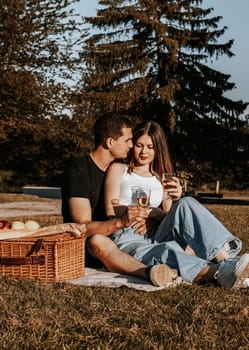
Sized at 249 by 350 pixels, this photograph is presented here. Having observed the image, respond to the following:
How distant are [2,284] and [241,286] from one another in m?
1.87

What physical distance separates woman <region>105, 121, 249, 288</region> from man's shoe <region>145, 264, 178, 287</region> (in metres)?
0.16

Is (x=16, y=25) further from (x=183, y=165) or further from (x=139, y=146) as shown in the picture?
(x=139, y=146)

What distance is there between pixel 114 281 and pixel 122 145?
1301 millimetres

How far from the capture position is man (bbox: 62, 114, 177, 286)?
5492mm

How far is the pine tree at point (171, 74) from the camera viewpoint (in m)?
30.5

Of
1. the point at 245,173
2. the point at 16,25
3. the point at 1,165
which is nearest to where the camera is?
the point at 16,25

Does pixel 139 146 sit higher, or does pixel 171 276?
pixel 139 146

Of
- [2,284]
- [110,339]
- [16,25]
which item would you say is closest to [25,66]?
[16,25]

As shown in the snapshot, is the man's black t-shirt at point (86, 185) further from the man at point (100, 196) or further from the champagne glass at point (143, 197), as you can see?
the champagne glass at point (143, 197)

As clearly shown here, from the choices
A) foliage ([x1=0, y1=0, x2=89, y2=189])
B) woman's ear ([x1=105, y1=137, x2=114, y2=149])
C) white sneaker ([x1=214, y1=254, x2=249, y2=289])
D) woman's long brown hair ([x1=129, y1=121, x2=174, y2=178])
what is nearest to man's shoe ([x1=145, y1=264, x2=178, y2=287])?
white sneaker ([x1=214, y1=254, x2=249, y2=289])

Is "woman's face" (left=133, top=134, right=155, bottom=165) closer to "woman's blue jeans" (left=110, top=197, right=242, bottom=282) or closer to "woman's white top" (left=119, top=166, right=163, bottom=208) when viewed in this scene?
"woman's white top" (left=119, top=166, right=163, bottom=208)

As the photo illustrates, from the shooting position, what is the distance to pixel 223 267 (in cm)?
503

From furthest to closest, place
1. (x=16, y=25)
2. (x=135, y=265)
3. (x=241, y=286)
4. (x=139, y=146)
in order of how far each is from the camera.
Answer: (x=16, y=25) → (x=139, y=146) → (x=135, y=265) → (x=241, y=286)

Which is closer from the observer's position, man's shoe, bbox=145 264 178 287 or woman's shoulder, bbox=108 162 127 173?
man's shoe, bbox=145 264 178 287
